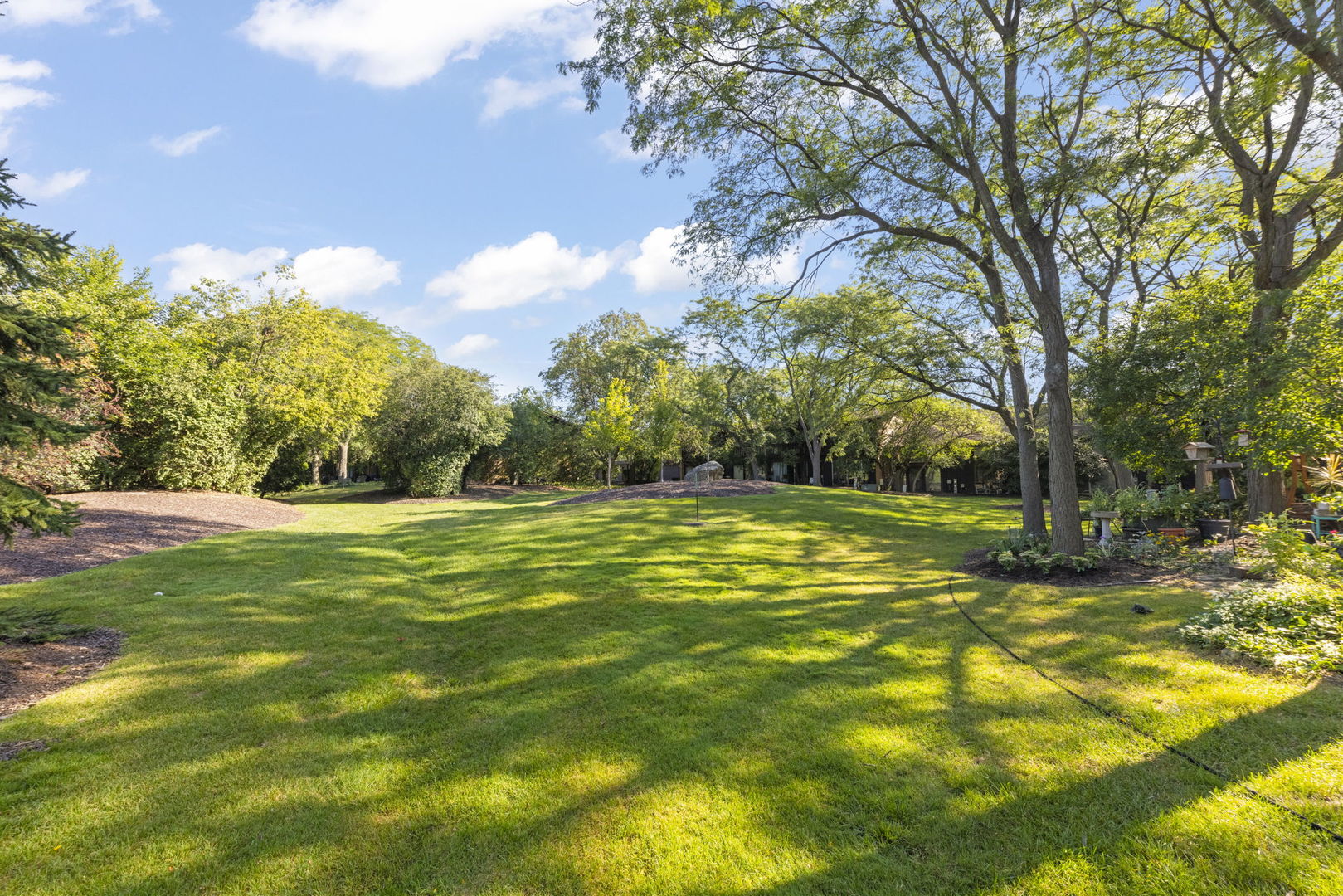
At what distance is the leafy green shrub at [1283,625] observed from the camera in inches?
171

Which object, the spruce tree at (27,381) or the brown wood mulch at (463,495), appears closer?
the spruce tree at (27,381)

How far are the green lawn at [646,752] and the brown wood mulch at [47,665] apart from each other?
0.19 meters

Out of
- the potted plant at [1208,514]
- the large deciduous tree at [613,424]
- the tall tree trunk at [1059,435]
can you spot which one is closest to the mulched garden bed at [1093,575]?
the tall tree trunk at [1059,435]

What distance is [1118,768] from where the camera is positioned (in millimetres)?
3264

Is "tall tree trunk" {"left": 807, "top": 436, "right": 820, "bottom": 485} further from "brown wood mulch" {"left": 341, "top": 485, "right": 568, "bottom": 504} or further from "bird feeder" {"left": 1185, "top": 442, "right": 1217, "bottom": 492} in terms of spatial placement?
"bird feeder" {"left": 1185, "top": 442, "right": 1217, "bottom": 492}

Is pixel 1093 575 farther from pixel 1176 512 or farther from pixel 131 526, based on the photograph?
pixel 131 526

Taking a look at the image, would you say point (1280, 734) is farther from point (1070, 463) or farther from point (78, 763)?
point (78, 763)

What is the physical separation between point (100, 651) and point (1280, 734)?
9.03m

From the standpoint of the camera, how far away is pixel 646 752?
3.61 metres

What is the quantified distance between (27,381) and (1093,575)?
11.9m

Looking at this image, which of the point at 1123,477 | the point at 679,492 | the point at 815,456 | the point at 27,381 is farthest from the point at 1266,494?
the point at 815,456

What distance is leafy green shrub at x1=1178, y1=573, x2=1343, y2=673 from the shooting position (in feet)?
14.3

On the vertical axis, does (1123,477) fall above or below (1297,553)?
above

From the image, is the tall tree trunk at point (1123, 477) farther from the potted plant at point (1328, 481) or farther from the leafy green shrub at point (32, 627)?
the leafy green shrub at point (32, 627)
